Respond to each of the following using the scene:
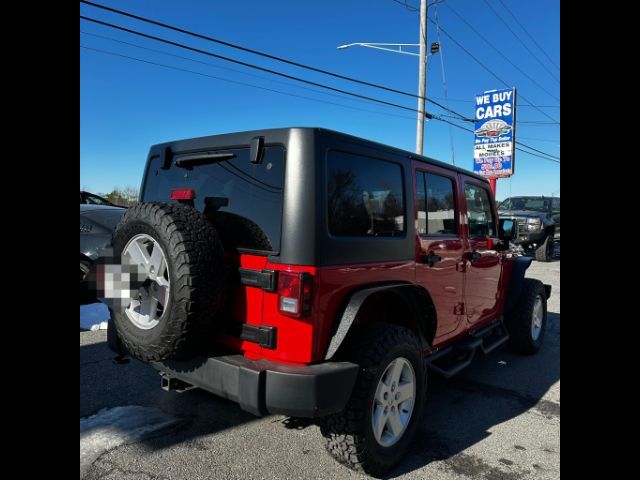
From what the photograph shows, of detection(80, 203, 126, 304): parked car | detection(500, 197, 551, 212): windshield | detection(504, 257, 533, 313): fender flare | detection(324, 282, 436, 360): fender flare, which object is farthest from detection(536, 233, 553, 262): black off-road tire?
detection(324, 282, 436, 360): fender flare

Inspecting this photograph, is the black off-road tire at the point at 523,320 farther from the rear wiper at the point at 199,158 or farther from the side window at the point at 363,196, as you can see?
the rear wiper at the point at 199,158

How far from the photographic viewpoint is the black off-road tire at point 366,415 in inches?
90.6

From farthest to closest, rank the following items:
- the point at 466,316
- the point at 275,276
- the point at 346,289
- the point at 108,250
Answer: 1. the point at 466,316
2. the point at 108,250
3. the point at 346,289
4. the point at 275,276

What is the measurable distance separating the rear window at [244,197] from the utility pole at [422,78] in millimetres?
11944

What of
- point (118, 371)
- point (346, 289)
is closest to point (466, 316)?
point (346, 289)

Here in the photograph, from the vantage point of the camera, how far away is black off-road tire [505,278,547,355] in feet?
15.2

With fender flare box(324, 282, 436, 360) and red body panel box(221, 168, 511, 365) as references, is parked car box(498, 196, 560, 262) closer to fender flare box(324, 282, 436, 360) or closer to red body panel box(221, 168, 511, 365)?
red body panel box(221, 168, 511, 365)

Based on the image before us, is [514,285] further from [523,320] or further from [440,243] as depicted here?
[440,243]

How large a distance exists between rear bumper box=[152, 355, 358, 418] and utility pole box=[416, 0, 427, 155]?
12482 millimetres

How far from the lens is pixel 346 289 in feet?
7.64

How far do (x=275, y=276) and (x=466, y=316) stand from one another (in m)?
2.14

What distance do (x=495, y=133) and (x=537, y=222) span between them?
4.87 meters
